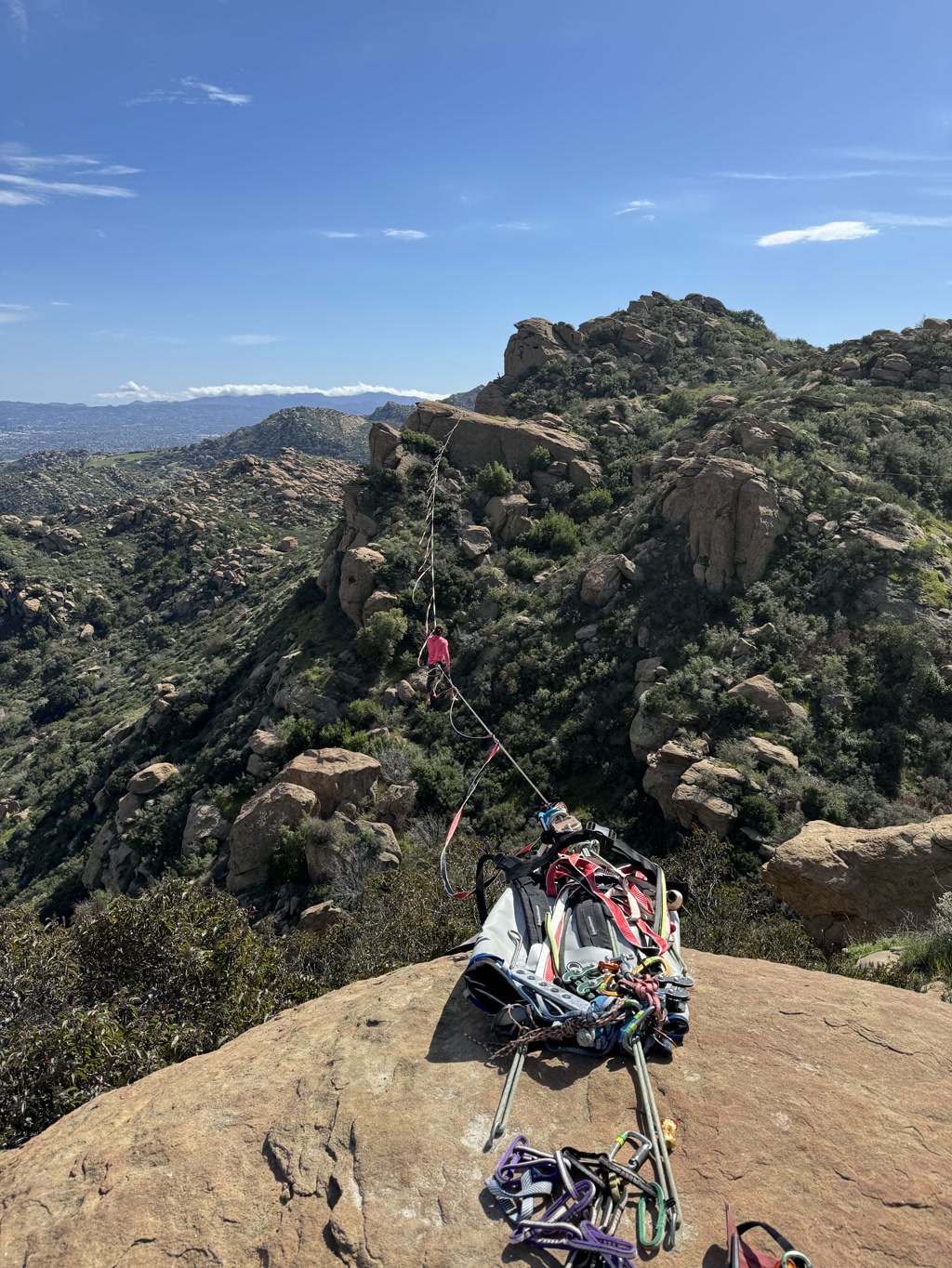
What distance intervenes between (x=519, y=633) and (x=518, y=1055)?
17.5 metres

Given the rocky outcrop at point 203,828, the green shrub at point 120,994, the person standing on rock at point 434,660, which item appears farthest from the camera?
the person standing on rock at point 434,660

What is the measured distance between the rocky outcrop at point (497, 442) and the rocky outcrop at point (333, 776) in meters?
16.8

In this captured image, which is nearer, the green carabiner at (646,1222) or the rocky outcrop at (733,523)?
the green carabiner at (646,1222)

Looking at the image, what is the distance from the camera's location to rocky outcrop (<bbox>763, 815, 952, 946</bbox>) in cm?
855

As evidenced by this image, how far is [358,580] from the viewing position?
2309 centimetres

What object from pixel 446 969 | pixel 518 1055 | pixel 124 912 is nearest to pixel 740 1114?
pixel 518 1055

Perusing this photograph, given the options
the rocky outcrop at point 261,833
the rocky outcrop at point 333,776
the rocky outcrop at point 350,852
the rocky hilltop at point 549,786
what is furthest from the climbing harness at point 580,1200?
the rocky outcrop at point 333,776

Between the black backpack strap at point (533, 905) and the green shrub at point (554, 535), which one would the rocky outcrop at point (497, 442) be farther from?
the black backpack strap at point (533, 905)

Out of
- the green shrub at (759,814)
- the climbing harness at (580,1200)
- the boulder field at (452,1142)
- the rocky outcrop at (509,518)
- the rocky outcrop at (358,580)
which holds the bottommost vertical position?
the green shrub at (759,814)

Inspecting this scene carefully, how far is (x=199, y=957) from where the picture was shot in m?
6.70

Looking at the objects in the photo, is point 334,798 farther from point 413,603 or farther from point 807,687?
point 807,687

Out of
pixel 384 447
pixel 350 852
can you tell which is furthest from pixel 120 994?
pixel 384 447

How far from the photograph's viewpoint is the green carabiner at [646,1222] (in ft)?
8.94

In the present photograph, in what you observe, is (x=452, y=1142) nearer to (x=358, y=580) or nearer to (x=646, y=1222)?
(x=646, y=1222)
